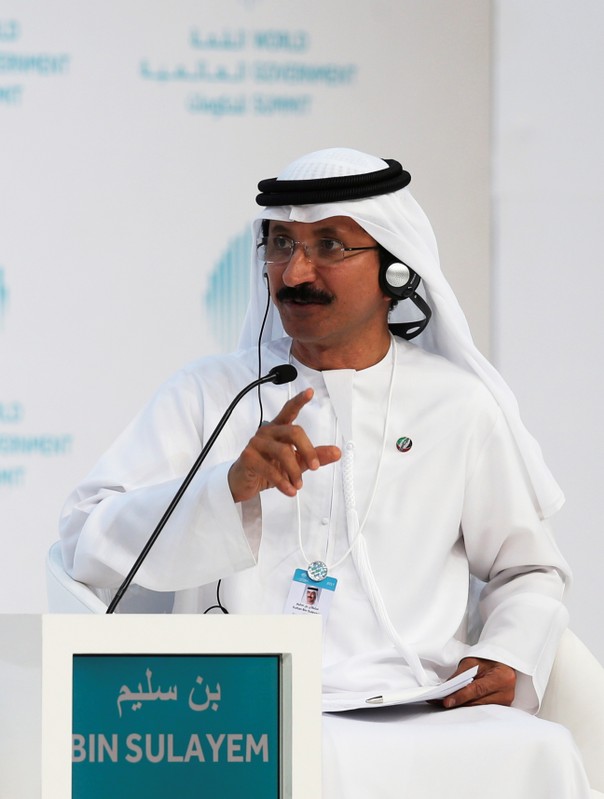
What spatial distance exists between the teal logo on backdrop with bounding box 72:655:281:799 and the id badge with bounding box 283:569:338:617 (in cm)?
128

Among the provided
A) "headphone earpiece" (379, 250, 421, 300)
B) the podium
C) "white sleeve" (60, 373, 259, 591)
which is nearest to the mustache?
"headphone earpiece" (379, 250, 421, 300)

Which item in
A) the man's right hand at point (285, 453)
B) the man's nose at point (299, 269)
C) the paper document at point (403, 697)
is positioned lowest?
the paper document at point (403, 697)

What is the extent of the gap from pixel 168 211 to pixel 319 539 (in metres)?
2.40

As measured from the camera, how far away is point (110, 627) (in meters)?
1.32

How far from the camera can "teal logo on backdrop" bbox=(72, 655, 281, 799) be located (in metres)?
1.32

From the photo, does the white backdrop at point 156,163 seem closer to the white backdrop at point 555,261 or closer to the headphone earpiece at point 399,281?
the white backdrop at point 555,261

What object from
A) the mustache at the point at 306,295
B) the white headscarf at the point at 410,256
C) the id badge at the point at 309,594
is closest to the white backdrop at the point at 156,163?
the white headscarf at the point at 410,256

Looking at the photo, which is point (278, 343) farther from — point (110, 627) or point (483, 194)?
point (483, 194)

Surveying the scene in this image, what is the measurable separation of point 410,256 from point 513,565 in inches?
27.3

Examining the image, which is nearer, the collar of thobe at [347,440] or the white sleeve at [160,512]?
the white sleeve at [160,512]

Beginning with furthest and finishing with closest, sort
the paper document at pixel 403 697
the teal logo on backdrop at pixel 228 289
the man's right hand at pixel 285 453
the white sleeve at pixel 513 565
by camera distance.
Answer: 1. the teal logo on backdrop at pixel 228 289
2. the white sleeve at pixel 513 565
3. the paper document at pixel 403 697
4. the man's right hand at pixel 285 453

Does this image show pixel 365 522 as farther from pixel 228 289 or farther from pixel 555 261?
pixel 555 261

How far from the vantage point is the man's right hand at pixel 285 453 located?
7.14 ft

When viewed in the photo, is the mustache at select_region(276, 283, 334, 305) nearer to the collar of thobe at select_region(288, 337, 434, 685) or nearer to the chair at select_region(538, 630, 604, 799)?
the collar of thobe at select_region(288, 337, 434, 685)
